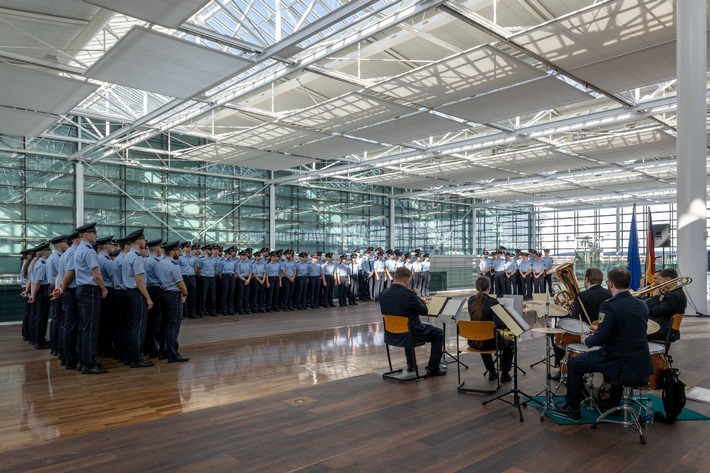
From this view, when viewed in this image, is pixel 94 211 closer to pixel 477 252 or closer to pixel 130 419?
pixel 130 419

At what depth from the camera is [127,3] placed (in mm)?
6574

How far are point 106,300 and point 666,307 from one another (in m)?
7.50

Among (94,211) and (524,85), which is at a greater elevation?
(524,85)

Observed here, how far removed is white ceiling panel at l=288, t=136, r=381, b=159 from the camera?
14430mm

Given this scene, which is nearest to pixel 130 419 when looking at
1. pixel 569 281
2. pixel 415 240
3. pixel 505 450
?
pixel 505 450

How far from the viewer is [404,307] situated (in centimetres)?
616

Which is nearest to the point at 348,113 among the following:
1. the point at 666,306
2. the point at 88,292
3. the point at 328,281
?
the point at 328,281

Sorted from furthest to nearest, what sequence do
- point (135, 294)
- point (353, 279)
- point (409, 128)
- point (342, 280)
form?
point (353, 279), point (342, 280), point (409, 128), point (135, 294)

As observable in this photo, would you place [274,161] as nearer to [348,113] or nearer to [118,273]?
[348,113]

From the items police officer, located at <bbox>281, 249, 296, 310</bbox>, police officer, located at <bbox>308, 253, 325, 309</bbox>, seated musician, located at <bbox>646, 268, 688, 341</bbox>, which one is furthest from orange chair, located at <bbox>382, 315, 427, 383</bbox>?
police officer, located at <bbox>308, 253, 325, 309</bbox>

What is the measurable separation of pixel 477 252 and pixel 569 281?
1149 inches

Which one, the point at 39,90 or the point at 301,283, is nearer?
the point at 39,90

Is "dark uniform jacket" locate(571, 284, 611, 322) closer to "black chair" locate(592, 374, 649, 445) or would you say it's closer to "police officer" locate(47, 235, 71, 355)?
"black chair" locate(592, 374, 649, 445)

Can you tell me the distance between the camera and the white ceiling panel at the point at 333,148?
1443cm
